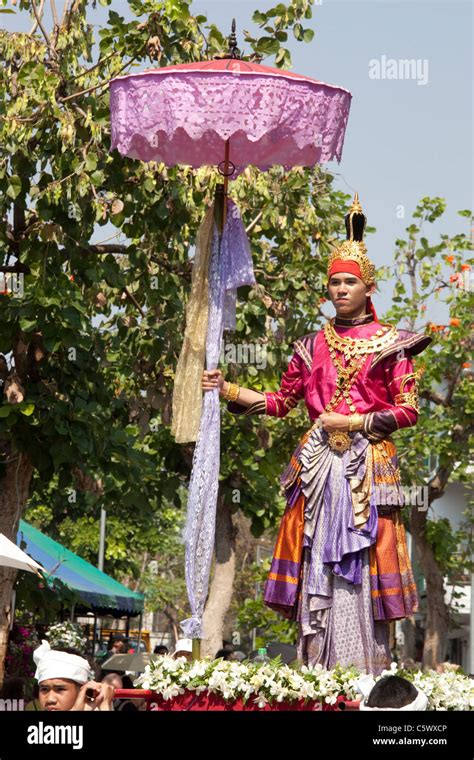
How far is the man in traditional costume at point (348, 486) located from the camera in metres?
7.62

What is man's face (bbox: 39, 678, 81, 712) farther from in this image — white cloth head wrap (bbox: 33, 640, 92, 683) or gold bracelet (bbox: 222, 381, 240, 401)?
gold bracelet (bbox: 222, 381, 240, 401)

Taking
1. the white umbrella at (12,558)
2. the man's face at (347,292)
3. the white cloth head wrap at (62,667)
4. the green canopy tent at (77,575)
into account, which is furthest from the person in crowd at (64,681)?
the green canopy tent at (77,575)

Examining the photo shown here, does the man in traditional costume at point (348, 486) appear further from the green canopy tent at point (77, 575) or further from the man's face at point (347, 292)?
the green canopy tent at point (77, 575)

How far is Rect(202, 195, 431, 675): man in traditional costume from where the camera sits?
7.62 m

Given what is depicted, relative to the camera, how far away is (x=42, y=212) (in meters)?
11.6

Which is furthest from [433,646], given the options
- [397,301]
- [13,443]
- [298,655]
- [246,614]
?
[298,655]

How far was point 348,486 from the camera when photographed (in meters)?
7.72

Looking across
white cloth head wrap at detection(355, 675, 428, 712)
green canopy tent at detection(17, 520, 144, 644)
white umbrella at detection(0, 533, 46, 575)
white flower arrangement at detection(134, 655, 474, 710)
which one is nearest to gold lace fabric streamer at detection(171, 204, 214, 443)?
white flower arrangement at detection(134, 655, 474, 710)

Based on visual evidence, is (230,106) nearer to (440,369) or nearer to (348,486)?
(348,486)

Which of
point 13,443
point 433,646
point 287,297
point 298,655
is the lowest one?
point 433,646
